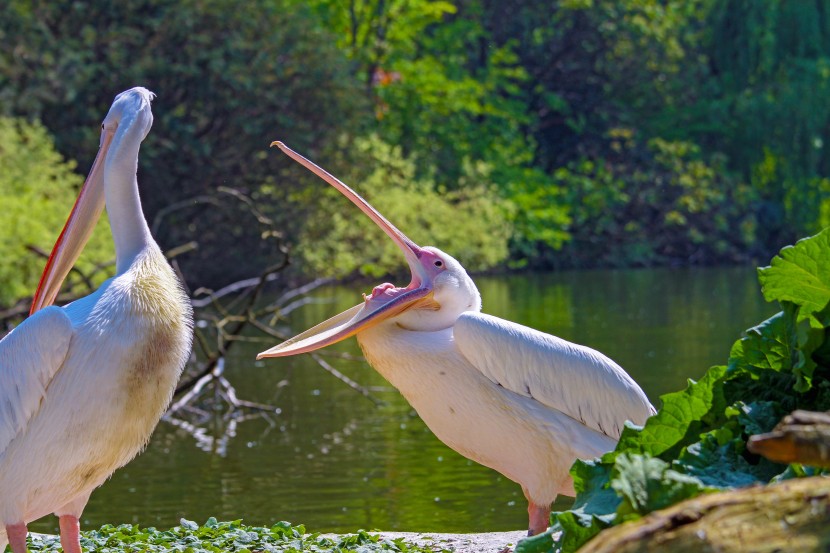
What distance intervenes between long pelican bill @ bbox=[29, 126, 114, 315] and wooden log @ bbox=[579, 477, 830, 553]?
119 inches

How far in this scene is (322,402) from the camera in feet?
37.8

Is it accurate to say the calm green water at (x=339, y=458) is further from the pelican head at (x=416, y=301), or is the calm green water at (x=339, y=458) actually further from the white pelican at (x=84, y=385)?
the white pelican at (x=84, y=385)

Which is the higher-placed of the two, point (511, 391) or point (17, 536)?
point (511, 391)

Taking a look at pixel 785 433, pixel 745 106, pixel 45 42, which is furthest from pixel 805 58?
pixel 785 433

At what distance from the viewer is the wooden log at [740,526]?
2035 millimetres

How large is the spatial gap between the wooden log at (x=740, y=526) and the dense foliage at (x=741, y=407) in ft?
1.42

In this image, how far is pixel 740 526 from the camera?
81.0 inches

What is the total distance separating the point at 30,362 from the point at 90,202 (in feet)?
2.87

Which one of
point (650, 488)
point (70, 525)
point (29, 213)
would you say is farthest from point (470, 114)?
point (650, 488)

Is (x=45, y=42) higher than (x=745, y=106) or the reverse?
higher

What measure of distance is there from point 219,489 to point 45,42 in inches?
607

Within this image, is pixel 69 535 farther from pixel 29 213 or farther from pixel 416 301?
pixel 29 213

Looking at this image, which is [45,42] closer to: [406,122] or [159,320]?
[406,122]

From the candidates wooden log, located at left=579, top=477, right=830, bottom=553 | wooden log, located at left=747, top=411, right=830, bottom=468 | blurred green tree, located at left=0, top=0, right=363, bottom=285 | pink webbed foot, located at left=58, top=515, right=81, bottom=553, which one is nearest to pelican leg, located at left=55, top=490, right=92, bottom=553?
pink webbed foot, located at left=58, top=515, right=81, bottom=553
